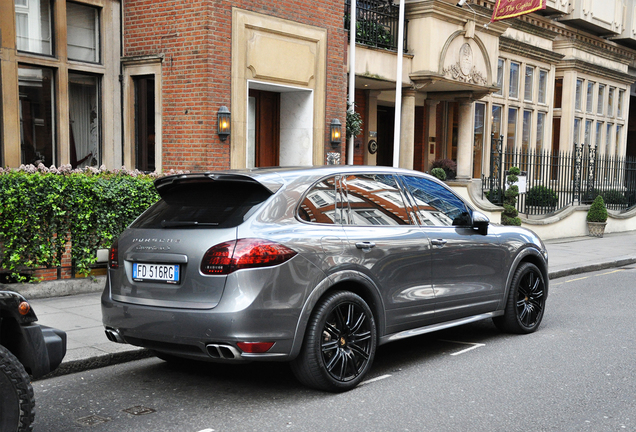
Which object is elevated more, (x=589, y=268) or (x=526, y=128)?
(x=526, y=128)

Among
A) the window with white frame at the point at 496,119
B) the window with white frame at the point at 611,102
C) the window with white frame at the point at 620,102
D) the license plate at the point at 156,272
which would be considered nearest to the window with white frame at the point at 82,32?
the license plate at the point at 156,272

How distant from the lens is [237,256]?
188 inches

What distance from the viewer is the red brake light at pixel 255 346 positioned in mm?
4754

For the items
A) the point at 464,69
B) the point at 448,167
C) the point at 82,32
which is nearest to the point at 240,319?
the point at 82,32

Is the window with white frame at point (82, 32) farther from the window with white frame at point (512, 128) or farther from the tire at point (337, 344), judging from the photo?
the window with white frame at point (512, 128)

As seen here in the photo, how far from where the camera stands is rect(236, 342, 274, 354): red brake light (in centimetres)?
475

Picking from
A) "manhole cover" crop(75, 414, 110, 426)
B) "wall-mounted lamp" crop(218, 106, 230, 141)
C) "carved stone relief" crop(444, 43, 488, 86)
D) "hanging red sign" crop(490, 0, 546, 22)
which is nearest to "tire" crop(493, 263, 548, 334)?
"manhole cover" crop(75, 414, 110, 426)

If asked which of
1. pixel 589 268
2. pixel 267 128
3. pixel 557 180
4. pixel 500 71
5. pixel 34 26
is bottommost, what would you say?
pixel 589 268

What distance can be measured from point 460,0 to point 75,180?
12252 millimetres

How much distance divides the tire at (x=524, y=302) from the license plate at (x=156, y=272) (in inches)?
150

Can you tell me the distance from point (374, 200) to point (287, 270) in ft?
4.38

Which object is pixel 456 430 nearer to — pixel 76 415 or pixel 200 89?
pixel 76 415

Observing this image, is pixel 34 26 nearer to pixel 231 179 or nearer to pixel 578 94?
pixel 231 179

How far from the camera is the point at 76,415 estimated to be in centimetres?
483
